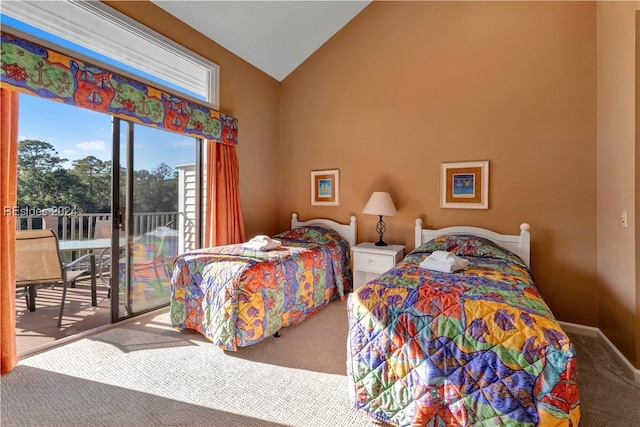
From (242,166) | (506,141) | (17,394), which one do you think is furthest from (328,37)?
(17,394)

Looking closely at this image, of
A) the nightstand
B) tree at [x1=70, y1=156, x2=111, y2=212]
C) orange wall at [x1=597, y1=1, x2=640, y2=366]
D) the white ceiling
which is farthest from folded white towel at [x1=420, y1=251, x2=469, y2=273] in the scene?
the white ceiling

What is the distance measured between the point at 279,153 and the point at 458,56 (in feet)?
8.51

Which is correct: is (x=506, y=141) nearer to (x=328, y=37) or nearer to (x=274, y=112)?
(x=328, y=37)

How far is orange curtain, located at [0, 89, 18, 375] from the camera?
1880 mm

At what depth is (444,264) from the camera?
213 cm

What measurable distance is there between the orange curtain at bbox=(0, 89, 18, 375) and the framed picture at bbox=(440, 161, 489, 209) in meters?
3.66

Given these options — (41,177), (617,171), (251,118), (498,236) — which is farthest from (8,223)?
(617,171)

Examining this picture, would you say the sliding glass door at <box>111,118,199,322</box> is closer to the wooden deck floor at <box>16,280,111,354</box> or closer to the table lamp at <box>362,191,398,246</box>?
the wooden deck floor at <box>16,280,111,354</box>

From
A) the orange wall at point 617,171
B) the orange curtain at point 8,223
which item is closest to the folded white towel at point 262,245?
the orange curtain at point 8,223

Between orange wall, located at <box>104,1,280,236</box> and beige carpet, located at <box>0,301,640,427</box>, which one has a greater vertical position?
orange wall, located at <box>104,1,280,236</box>

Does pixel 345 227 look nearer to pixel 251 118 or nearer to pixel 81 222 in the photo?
pixel 251 118

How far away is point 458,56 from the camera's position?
314 cm

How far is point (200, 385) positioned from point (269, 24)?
367cm

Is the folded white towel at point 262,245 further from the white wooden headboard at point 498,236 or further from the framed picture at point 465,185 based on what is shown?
the framed picture at point 465,185
